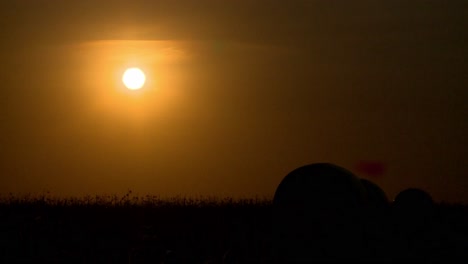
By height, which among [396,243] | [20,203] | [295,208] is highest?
[20,203]

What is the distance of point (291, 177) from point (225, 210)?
9.15 m

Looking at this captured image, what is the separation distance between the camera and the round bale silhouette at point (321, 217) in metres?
10.8

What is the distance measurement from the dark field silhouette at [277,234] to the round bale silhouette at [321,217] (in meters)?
0.02

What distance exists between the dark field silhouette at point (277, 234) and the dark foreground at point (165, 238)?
0.02 metres

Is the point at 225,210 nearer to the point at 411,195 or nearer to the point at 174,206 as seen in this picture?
the point at 174,206

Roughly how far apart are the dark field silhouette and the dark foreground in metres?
0.02

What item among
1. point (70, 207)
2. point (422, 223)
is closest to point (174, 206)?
point (70, 207)

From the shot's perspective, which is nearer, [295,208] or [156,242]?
[295,208]

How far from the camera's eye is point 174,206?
837 inches

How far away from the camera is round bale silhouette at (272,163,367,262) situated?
35.4 ft

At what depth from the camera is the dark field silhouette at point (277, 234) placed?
10977mm

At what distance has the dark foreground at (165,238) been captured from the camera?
38.1ft

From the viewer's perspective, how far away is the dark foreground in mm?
11609

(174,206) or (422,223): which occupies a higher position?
(174,206)
